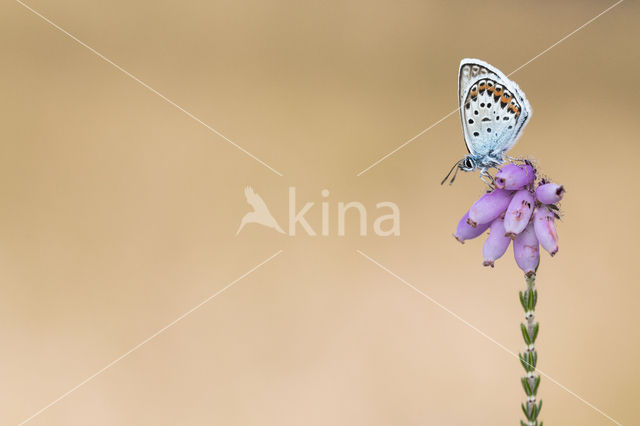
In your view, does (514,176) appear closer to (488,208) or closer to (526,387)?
(488,208)

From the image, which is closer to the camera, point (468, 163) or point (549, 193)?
point (549, 193)

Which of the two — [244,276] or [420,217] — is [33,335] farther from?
[420,217]

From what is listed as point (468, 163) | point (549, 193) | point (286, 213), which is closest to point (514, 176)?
point (549, 193)

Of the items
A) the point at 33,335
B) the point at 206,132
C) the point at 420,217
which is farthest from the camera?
the point at 420,217

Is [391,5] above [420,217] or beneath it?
above

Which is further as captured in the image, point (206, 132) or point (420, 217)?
point (420, 217)

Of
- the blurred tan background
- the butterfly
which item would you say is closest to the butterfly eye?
the butterfly

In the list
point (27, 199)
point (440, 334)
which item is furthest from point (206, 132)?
point (440, 334)
